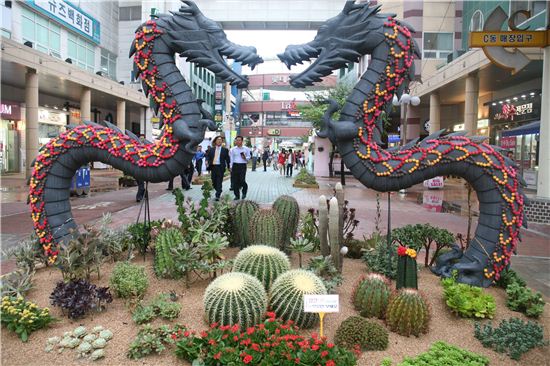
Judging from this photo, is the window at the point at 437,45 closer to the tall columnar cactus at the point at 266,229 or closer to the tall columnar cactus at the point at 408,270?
the tall columnar cactus at the point at 266,229

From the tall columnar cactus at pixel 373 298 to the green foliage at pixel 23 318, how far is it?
3.36 meters

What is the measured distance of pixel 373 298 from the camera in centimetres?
474

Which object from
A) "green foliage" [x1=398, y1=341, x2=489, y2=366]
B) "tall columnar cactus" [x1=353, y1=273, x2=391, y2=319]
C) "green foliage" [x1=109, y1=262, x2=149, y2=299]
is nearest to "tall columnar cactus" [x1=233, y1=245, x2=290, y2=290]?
"tall columnar cactus" [x1=353, y1=273, x2=391, y2=319]

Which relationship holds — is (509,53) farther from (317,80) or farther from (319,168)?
(319,168)

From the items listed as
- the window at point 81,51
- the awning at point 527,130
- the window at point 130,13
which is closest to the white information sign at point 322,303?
the awning at point 527,130

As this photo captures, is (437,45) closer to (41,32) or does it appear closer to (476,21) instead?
(476,21)

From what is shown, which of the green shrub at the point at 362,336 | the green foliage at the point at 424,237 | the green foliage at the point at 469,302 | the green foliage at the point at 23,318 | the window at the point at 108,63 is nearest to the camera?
the green shrub at the point at 362,336

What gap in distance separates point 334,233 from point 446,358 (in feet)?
6.81

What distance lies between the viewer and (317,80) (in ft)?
18.8

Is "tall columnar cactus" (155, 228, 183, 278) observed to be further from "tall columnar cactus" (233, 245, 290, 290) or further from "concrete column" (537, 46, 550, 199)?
"concrete column" (537, 46, 550, 199)

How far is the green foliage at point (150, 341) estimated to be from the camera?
3.88m

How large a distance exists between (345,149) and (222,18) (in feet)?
128

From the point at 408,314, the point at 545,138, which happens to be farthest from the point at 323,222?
the point at 545,138

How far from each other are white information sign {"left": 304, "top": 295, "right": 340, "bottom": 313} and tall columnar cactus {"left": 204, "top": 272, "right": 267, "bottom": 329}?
0.59 m
